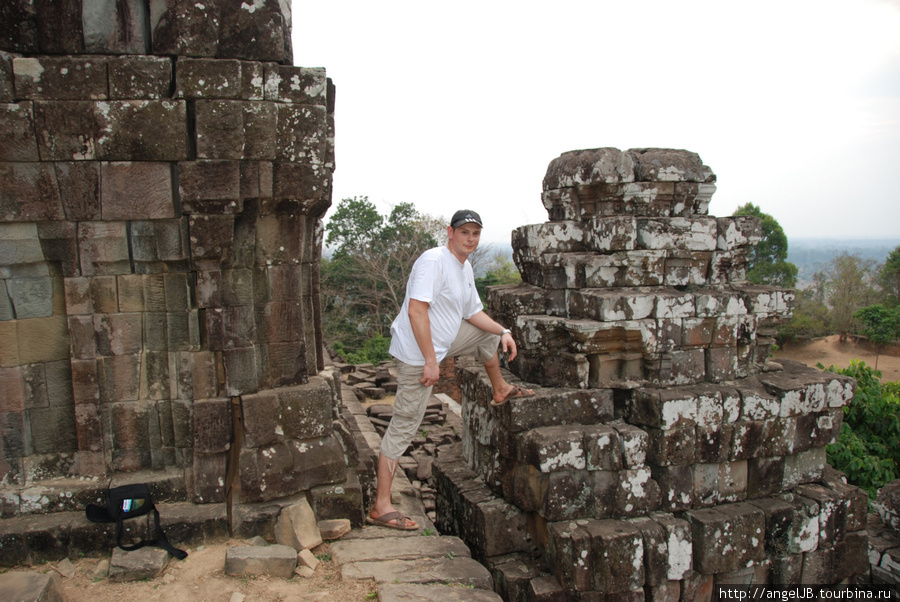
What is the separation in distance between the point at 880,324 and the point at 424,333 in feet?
83.7

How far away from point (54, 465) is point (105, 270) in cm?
124

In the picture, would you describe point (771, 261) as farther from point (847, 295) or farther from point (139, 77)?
point (139, 77)

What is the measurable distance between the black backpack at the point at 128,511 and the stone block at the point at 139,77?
2.27 metres

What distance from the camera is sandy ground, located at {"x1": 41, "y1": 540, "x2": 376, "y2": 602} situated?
314cm

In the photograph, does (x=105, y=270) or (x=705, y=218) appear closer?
(x=105, y=270)

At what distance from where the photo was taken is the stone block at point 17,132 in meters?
3.29

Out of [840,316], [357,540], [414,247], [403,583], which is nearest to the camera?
[403,583]

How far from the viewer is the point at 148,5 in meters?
3.51

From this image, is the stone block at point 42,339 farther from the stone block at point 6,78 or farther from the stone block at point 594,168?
the stone block at point 594,168

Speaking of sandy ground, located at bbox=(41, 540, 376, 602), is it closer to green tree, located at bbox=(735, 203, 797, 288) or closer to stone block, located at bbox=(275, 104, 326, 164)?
stone block, located at bbox=(275, 104, 326, 164)

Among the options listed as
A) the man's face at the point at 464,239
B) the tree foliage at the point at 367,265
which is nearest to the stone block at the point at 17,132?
the man's face at the point at 464,239

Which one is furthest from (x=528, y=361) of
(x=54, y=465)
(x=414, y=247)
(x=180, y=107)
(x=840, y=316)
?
(x=840, y=316)

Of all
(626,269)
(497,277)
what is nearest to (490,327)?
(626,269)

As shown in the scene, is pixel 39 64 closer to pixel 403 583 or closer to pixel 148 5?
pixel 148 5
